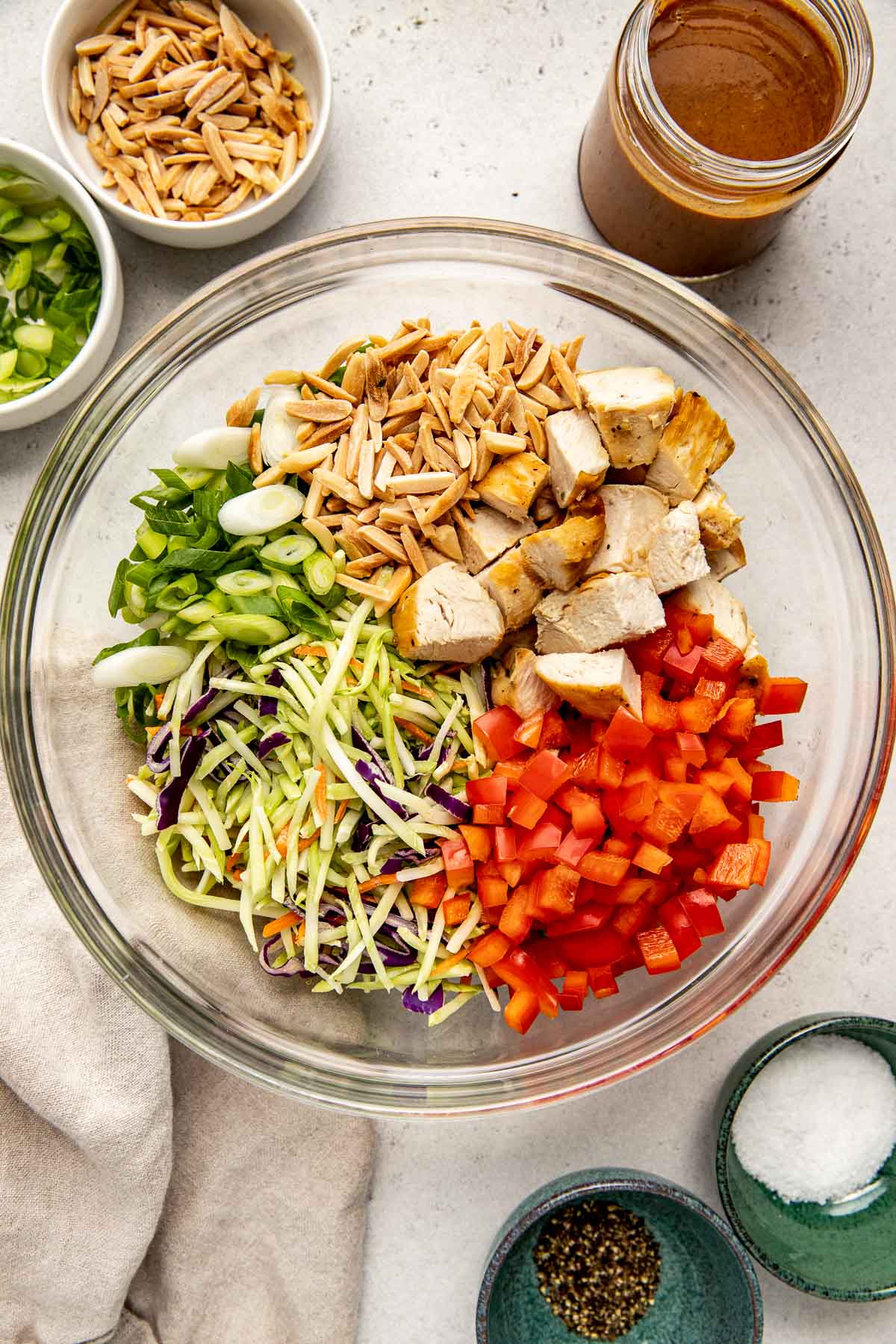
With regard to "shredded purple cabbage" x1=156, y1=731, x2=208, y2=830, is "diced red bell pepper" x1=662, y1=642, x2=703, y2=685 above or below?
above

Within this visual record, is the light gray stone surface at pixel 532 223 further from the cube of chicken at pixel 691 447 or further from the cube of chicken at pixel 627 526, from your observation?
the cube of chicken at pixel 627 526

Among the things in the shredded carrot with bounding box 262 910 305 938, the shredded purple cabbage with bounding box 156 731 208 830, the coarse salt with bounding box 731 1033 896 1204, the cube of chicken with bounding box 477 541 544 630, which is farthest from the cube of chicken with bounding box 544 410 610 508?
the coarse salt with bounding box 731 1033 896 1204

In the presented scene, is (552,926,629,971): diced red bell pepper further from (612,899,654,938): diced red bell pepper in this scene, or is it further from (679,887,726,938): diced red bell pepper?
(679,887,726,938): diced red bell pepper

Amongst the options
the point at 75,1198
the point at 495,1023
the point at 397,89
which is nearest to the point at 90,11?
the point at 397,89

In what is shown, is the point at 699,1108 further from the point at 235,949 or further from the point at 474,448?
the point at 474,448

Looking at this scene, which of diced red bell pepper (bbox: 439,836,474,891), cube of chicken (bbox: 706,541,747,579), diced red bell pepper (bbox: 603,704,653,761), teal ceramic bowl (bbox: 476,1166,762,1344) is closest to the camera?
diced red bell pepper (bbox: 603,704,653,761)

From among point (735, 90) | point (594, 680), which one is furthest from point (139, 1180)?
point (735, 90)

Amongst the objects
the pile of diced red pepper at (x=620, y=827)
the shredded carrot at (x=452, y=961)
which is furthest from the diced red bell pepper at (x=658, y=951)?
the shredded carrot at (x=452, y=961)
